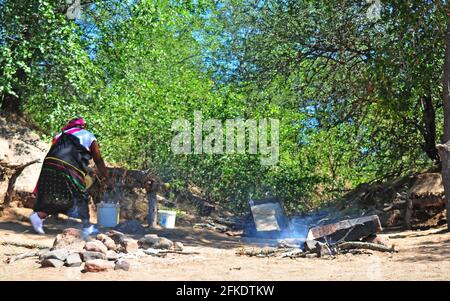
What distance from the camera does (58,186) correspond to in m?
8.77

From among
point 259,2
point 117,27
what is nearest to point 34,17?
point 117,27

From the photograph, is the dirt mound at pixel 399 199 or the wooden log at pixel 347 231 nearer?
the wooden log at pixel 347 231

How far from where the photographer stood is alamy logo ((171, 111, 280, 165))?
14.8 m

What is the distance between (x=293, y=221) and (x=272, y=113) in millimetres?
3653

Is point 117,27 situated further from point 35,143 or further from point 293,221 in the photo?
point 293,221

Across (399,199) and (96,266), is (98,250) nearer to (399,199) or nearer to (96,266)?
(96,266)

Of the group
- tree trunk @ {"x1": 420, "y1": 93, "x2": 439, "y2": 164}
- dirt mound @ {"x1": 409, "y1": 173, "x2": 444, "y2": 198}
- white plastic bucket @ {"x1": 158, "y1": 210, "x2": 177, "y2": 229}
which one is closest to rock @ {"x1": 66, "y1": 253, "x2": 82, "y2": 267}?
white plastic bucket @ {"x1": 158, "y1": 210, "x2": 177, "y2": 229}

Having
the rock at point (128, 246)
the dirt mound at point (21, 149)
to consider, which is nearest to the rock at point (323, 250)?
the rock at point (128, 246)

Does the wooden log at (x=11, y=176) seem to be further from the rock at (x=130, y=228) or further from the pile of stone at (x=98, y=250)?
the pile of stone at (x=98, y=250)

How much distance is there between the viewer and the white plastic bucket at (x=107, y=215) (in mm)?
10898

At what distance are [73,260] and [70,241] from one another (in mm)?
1311

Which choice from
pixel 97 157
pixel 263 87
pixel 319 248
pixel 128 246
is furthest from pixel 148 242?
pixel 263 87

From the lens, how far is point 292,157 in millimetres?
15703

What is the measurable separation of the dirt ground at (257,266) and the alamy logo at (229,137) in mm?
5695
